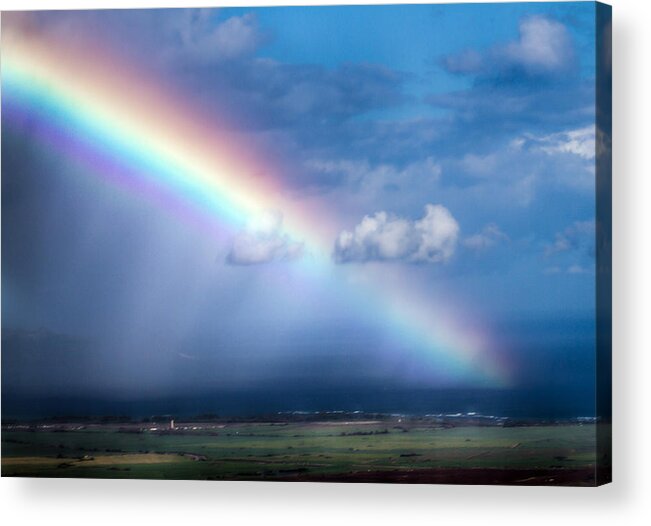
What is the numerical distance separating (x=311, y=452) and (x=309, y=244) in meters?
1.47

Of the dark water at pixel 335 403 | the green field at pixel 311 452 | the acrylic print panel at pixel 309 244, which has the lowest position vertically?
the green field at pixel 311 452

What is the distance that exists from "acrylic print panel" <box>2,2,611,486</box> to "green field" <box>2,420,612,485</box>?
0.05ft

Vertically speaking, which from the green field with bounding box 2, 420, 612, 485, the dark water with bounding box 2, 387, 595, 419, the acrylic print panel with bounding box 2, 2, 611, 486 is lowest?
the green field with bounding box 2, 420, 612, 485

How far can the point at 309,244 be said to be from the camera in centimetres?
1242

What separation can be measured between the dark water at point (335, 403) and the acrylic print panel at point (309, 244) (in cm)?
2

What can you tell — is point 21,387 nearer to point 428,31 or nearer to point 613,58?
point 428,31

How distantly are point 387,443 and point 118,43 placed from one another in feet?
11.3

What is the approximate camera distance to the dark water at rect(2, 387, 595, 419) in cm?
1216

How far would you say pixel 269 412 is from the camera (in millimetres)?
12438

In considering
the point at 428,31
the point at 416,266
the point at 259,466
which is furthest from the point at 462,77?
the point at 259,466

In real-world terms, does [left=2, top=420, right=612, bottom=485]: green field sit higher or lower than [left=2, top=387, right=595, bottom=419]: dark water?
lower

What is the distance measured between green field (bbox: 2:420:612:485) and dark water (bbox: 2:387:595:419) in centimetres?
10

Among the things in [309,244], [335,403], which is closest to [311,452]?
[335,403]

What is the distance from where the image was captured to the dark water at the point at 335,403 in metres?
12.2
